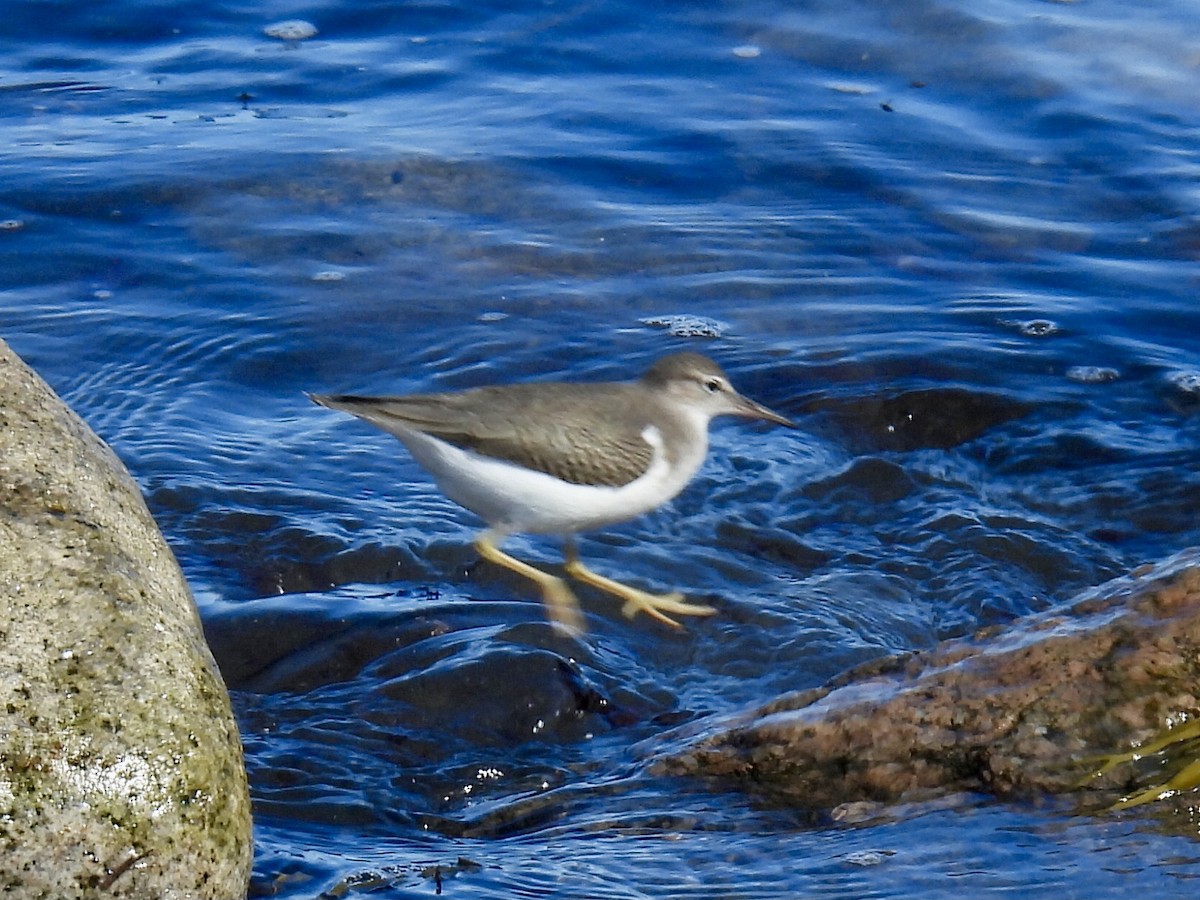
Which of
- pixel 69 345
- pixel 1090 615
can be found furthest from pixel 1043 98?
pixel 1090 615

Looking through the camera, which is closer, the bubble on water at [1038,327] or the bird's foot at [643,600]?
the bird's foot at [643,600]

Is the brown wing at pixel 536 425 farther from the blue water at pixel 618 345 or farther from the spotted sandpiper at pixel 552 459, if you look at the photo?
the blue water at pixel 618 345

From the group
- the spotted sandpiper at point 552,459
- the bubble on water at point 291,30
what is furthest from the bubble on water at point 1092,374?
the bubble on water at point 291,30

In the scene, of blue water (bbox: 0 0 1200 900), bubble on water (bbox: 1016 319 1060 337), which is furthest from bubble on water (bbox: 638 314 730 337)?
bubble on water (bbox: 1016 319 1060 337)

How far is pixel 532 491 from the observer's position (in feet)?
18.8

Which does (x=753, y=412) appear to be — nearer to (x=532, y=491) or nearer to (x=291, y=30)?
(x=532, y=491)

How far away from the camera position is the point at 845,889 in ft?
11.3

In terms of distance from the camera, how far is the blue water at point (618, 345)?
4.24 metres

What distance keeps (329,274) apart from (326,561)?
2.98 m

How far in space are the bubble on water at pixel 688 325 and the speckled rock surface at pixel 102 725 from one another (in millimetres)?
4703

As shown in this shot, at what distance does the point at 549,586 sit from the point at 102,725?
276 centimetres

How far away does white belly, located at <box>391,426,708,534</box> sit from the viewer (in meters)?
5.71

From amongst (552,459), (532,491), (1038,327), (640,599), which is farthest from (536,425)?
(1038,327)

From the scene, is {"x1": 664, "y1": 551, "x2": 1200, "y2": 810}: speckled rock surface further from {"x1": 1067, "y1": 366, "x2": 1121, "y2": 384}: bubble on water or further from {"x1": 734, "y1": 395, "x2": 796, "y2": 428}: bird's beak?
{"x1": 1067, "y1": 366, "x2": 1121, "y2": 384}: bubble on water
